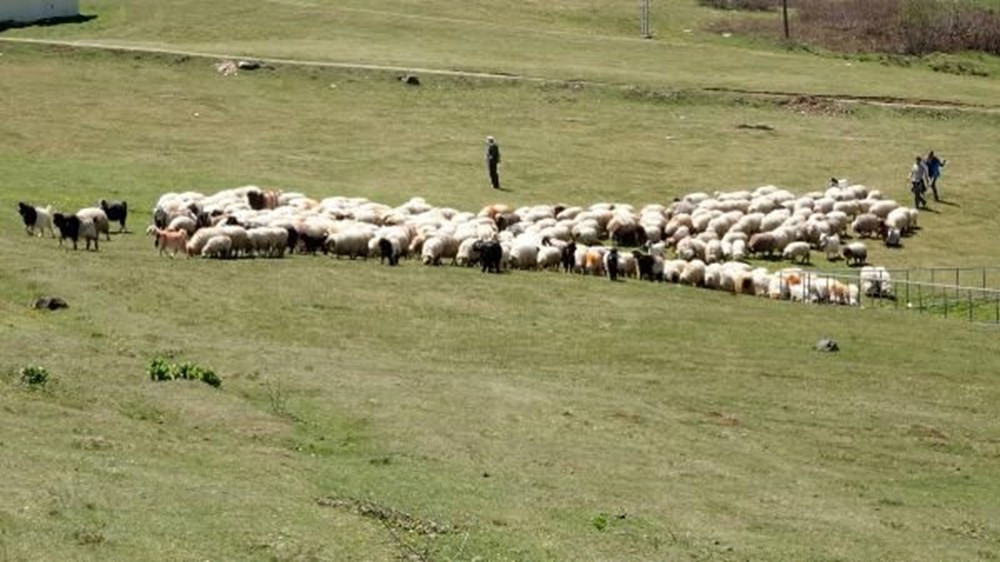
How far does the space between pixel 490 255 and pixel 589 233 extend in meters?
6.25

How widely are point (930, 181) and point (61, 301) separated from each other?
34971 mm

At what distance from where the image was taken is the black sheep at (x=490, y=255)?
4444 centimetres

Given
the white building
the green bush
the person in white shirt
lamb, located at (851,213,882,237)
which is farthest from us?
the white building

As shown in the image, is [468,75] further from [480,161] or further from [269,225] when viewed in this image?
[269,225]

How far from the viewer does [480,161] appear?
64.8 m

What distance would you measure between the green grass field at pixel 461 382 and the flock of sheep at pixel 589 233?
1.15 metres

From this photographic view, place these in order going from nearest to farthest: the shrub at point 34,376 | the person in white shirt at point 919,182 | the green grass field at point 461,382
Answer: the green grass field at point 461,382 → the shrub at point 34,376 → the person in white shirt at point 919,182

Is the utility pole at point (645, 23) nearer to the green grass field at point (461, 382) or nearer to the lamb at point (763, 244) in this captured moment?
the green grass field at point (461, 382)

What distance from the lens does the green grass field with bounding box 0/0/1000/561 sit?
22016 millimetres

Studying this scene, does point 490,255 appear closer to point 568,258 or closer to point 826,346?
point 568,258

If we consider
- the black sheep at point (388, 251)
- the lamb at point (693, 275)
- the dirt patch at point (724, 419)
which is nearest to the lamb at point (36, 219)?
the black sheep at point (388, 251)

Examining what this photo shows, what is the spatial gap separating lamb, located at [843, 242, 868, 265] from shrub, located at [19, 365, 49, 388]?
90.9 feet

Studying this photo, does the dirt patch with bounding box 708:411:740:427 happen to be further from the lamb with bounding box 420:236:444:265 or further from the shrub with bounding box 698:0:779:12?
the shrub with bounding box 698:0:779:12

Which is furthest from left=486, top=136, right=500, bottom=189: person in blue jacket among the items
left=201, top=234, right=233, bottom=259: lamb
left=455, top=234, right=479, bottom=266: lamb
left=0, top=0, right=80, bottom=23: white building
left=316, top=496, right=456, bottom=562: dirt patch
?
left=0, top=0, right=80, bottom=23: white building
